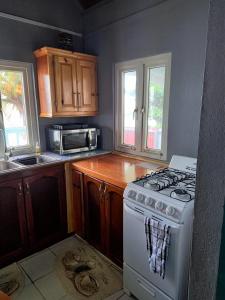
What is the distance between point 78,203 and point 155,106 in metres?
1.34

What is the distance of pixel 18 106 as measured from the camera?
250 centimetres

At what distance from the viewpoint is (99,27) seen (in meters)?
2.61

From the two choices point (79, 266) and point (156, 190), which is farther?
point (79, 266)

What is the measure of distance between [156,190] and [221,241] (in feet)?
3.24

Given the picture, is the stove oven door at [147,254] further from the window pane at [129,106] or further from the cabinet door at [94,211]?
the window pane at [129,106]

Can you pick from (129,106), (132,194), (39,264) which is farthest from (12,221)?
(129,106)

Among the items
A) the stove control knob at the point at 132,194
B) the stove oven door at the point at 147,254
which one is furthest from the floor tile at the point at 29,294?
the stove control knob at the point at 132,194

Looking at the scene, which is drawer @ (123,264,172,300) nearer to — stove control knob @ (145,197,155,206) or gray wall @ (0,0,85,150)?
stove control knob @ (145,197,155,206)

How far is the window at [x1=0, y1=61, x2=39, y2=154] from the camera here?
238 centimetres

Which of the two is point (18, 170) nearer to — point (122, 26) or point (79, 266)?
point (79, 266)

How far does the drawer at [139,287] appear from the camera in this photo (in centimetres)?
148

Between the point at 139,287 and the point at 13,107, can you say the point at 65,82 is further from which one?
the point at 139,287

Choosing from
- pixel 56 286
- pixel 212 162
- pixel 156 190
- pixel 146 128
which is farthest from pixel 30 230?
pixel 212 162

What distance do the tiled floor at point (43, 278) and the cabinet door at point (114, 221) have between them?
0.61 ft
